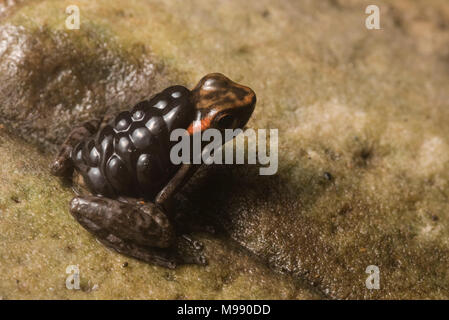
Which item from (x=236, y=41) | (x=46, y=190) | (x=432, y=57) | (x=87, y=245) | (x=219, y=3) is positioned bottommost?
(x=87, y=245)

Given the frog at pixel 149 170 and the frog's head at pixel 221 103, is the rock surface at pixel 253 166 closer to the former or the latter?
the frog at pixel 149 170

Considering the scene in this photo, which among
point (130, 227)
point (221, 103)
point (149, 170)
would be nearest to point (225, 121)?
point (221, 103)

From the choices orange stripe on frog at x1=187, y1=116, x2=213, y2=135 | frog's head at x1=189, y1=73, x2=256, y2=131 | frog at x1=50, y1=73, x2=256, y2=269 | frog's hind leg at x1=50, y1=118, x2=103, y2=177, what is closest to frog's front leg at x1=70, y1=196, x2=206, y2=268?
frog at x1=50, y1=73, x2=256, y2=269

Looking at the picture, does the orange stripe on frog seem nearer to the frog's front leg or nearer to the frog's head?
the frog's head

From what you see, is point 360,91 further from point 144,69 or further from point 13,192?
point 13,192

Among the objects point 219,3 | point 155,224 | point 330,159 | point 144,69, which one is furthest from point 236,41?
point 155,224

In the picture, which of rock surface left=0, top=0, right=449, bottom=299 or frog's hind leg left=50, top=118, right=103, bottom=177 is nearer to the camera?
rock surface left=0, top=0, right=449, bottom=299

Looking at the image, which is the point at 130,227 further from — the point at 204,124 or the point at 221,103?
the point at 221,103

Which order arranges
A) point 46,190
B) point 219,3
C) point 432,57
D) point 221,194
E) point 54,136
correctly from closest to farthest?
point 46,190 → point 221,194 → point 54,136 → point 219,3 → point 432,57
